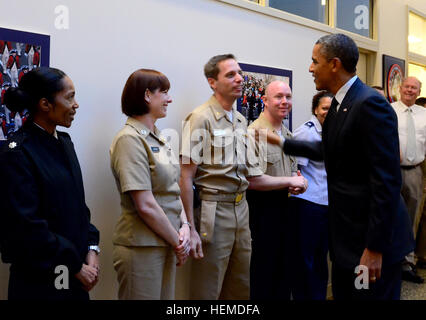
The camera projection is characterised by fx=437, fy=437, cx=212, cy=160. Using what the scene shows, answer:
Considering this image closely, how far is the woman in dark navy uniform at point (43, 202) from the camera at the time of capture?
5.42 feet

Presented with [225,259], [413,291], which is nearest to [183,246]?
[225,259]

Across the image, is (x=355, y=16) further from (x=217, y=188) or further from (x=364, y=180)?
(x=364, y=180)

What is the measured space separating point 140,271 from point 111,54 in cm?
120

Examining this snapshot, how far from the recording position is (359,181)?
1.75m

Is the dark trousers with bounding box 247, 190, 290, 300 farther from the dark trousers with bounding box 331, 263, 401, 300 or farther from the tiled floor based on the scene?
the tiled floor

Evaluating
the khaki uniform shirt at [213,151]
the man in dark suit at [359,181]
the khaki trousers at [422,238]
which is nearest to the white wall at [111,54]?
the khaki uniform shirt at [213,151]

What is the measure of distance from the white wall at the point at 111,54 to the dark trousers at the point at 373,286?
127cm

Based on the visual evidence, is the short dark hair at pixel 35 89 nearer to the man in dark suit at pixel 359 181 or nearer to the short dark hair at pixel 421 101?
the man in dark suit at pixel 359 181

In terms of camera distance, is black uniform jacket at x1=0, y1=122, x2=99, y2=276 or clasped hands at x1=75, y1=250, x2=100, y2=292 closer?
black uniform jacket at x1=0, y1=122, x2=99, y2=276

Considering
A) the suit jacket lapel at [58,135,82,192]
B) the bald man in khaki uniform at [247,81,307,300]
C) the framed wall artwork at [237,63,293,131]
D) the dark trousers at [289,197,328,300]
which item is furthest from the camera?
the framed wall artwork at [237,63,293,131]

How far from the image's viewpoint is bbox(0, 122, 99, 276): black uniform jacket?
1648mm

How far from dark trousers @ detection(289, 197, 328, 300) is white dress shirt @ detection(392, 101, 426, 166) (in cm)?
161

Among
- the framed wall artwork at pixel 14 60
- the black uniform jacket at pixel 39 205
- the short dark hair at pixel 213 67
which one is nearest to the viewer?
the black uniform jacket at pixel 39 205

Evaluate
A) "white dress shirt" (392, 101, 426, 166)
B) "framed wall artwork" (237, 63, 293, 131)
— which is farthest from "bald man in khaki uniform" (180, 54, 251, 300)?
"white dress shirt" (392, 101, 426, 166)
